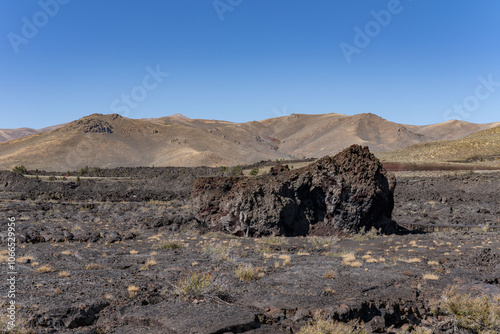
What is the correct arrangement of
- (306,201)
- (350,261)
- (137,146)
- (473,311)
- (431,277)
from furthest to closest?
(137,146) → (306,201) → (350,261) → (431,277) → (473,311)

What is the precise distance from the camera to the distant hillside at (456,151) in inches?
3081

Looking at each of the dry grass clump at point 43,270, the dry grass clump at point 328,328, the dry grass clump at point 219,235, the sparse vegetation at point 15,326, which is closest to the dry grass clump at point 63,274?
the dry grass clump at point 43,270

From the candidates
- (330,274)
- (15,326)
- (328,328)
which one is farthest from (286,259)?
(15,326)

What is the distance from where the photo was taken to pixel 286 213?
1728cm

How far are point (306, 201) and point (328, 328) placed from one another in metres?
11.9

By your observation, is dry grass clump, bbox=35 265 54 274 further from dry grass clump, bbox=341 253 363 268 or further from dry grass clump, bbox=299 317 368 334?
dry grass clump, bbox=341 253 363 268

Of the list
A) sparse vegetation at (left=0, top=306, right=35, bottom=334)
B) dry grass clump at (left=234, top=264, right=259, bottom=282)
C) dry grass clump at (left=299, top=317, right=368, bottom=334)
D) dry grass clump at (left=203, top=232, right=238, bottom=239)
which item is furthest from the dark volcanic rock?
sparse vegetation at (left=0, top=306, right=35, bottom=334)

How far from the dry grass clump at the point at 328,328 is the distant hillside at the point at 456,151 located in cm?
7606

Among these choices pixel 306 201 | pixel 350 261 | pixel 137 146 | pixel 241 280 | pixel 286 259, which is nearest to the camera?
pixel 241 280

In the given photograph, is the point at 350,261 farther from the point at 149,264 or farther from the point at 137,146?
the point at 137,146

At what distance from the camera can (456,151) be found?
278 feet

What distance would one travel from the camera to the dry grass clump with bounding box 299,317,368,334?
6.31 meters

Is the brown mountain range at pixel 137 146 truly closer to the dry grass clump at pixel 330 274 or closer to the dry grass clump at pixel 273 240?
the dry grass clump at pixel 273 240

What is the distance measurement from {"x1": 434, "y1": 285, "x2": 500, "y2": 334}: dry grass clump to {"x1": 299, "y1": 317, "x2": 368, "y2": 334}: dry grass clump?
2.30 m
